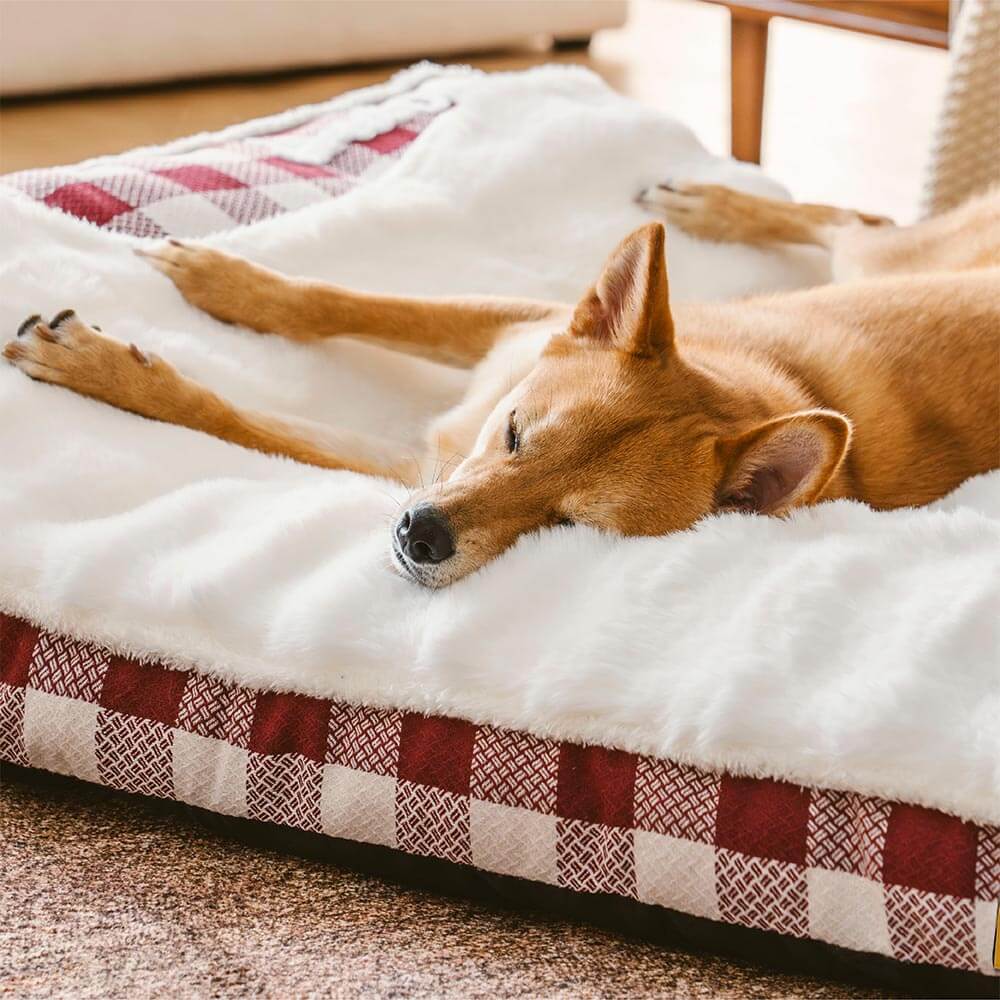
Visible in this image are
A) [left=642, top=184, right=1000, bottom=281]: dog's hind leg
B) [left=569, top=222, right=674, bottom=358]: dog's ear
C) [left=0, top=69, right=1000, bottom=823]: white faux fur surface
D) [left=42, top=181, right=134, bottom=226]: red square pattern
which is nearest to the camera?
[left=0, top=69, right=1000, bottom=823]: white faux fur surface

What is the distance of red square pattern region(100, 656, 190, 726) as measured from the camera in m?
1.26

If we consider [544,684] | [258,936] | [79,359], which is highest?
[79,359]

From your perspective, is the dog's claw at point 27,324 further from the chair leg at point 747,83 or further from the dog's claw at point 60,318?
the chair leg at point 747,83

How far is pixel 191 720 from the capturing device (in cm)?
125

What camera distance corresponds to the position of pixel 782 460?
1.37 metres

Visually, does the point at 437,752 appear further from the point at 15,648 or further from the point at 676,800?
the point at 15,648

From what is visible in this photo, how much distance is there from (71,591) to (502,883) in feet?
1.78

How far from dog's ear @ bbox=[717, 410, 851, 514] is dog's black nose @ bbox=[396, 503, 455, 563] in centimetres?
32

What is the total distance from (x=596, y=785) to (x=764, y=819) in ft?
0.51

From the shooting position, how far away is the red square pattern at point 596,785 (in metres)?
1.12

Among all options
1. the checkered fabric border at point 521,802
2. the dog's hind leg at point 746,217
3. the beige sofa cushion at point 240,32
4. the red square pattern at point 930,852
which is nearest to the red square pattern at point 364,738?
the checkered fabric border at point 521,802

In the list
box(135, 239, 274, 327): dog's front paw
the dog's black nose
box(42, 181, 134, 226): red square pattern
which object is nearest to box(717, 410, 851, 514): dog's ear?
the dog's black nose

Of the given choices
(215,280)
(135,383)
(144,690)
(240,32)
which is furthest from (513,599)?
(240,32)

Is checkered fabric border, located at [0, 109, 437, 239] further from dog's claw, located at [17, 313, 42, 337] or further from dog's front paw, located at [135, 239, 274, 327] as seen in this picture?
dog's claw, located at [17, 313, 42, 337]
